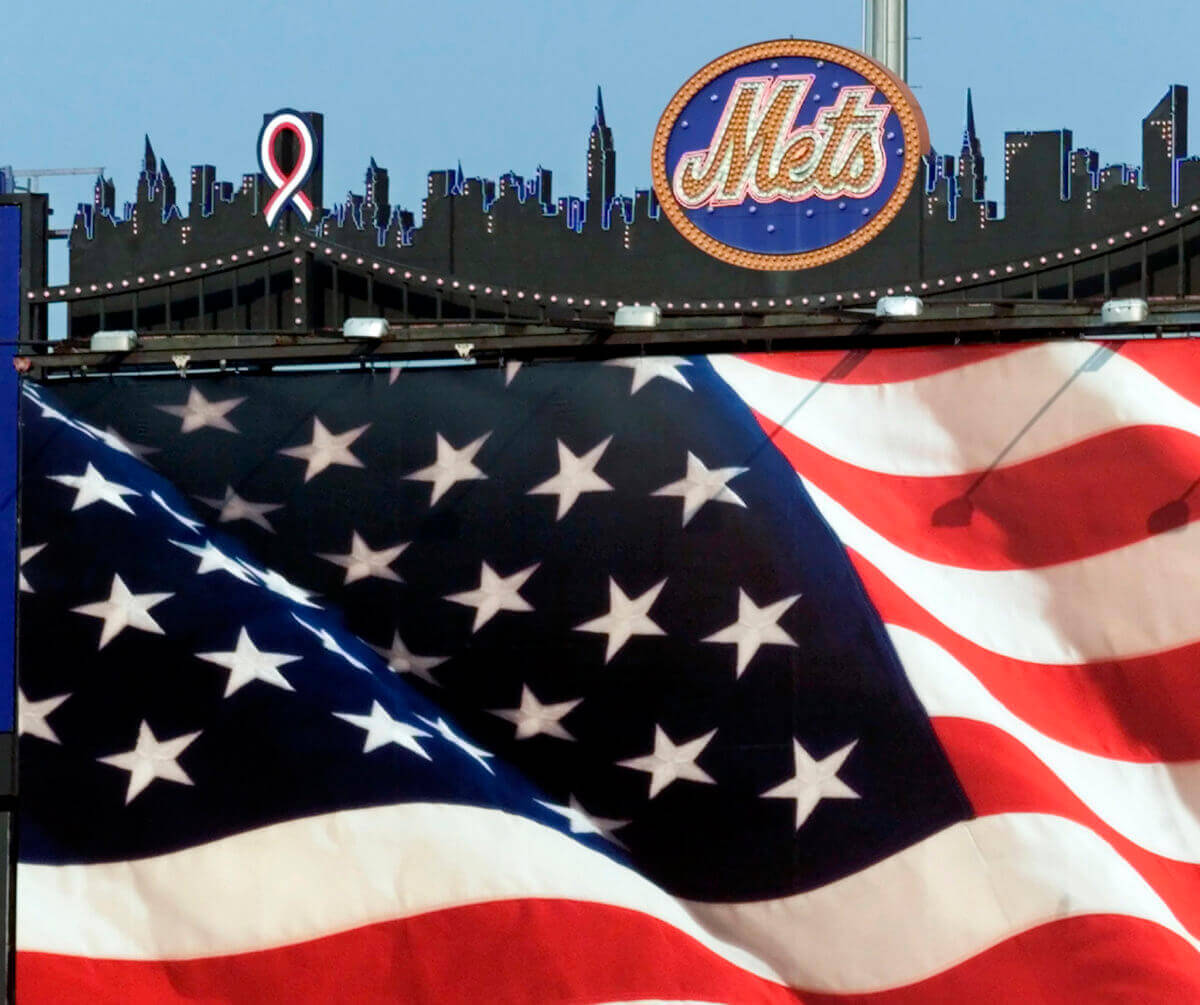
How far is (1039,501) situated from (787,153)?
10.4 feet

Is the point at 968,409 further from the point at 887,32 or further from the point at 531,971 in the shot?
the point at 531,971

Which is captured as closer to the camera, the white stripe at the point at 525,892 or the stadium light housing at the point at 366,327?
the white stripe at the point at 525,892

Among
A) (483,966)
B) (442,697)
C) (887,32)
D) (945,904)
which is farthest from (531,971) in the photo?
(887,32)

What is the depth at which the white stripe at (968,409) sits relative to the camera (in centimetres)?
1548

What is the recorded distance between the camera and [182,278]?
17422mm

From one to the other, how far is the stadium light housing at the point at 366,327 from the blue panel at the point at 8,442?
286 cm

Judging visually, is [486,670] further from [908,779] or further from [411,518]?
[908,779]

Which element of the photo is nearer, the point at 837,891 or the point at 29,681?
the point at 837,891

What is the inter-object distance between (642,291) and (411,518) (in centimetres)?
247

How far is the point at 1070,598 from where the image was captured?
15.5 meters

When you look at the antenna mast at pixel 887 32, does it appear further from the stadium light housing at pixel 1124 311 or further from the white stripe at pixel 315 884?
the white stripe at pixel 315 884

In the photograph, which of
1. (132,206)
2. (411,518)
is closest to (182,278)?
(132,206)

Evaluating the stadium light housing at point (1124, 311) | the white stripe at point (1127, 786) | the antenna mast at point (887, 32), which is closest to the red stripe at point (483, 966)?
the white stripe at point (1127, 786)

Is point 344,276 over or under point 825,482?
over
